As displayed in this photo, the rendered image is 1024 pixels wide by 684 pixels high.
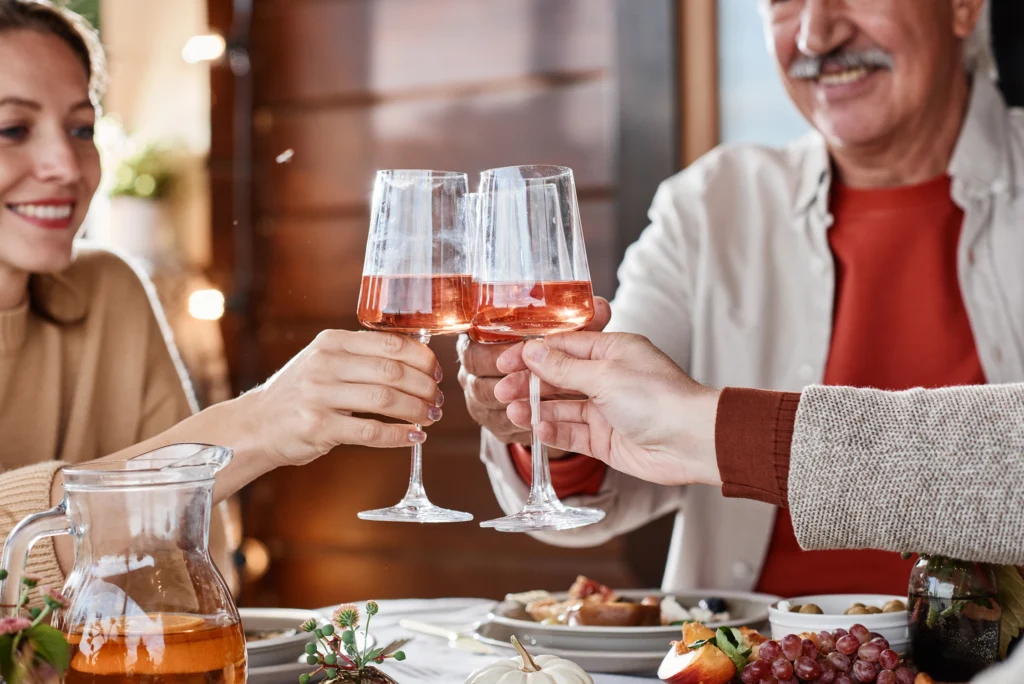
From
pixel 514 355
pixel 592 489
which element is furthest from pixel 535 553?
pixel 514 355

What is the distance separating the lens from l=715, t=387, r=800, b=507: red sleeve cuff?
108cm

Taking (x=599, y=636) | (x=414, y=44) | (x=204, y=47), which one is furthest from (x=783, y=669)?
(x=204, y=47)

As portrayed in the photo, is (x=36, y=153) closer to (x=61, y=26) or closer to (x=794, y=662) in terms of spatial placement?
(x=61, y=26)

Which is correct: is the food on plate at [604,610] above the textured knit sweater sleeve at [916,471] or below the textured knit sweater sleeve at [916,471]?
below

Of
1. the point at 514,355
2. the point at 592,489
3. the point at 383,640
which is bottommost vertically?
the point at 383,640

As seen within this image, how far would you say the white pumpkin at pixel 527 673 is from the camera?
0.99 m

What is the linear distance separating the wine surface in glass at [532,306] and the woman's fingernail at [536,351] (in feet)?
0.10

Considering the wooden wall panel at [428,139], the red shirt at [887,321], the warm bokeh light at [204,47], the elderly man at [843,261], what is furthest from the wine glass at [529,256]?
the warm bokeh light at [204,47]

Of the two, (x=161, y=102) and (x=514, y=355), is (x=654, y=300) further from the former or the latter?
(x=161, y=102)

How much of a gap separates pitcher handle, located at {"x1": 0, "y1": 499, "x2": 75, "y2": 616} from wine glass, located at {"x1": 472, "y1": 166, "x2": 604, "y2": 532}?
42 cm

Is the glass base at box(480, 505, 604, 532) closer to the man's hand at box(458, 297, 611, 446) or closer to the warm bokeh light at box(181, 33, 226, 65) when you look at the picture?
the man's hand at box(458, 297, 611, 446)

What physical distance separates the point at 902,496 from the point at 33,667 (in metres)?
0.77

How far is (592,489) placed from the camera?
1804 millimetres

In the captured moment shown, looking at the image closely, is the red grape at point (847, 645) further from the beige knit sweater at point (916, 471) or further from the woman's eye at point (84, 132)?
the woman's eye at point (84, 132)
